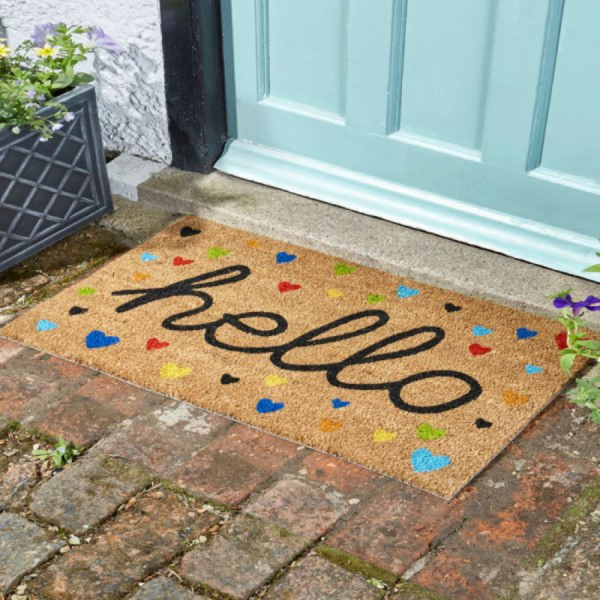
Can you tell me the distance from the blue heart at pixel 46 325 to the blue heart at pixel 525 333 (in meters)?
1.28

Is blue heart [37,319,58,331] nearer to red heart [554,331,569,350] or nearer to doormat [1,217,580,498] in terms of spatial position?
doormat [1,217,580,498]

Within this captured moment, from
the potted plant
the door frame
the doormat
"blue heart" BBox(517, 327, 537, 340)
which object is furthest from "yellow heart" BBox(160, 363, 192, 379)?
the door frame

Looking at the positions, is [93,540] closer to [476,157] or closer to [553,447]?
[553,447]

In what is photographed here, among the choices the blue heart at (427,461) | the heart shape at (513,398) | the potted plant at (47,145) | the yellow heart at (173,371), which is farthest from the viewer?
the potted plant at (47,145)

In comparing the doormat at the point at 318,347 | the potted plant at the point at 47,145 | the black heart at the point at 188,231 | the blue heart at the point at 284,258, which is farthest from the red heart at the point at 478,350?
the potted plant at the point at 47,145

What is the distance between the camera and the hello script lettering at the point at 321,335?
2715 mm

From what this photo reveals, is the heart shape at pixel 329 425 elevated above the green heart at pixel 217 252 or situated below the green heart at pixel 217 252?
above

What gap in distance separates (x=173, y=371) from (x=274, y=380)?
0.88 ft

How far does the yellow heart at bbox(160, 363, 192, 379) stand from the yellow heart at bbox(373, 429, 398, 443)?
1.78 ft

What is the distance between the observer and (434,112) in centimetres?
318

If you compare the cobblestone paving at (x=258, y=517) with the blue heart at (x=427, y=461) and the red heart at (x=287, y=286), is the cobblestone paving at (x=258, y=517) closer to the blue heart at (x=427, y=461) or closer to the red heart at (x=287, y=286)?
the blue heart at (x=427, y=461)

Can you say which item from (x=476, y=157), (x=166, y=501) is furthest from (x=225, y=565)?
(x=476, y=157)

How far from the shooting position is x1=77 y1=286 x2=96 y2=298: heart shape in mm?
3123

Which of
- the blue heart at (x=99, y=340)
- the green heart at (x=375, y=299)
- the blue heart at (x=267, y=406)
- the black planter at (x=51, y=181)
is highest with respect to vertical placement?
the black planter at (x=51, y=181)
